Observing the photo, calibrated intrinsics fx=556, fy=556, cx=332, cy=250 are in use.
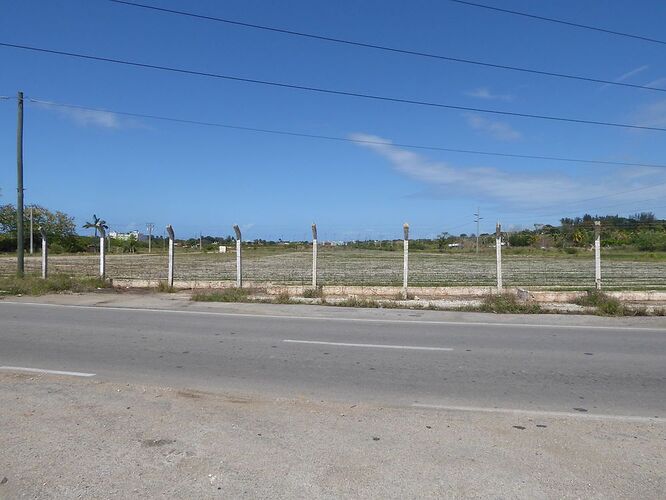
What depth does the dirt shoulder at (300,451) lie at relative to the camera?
3738 mm

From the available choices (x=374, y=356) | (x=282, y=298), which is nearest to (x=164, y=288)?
(x=282, y=298)

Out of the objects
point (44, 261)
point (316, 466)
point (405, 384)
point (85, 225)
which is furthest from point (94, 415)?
point (44, 261)

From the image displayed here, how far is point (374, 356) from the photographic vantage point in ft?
27.2

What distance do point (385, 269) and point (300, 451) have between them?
25522 millimetres

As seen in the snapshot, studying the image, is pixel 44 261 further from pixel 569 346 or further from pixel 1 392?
pixel 569 346

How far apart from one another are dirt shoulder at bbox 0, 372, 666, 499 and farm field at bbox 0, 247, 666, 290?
13.5 metres

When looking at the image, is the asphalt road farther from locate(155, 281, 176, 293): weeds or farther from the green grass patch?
locate(155, 281, 176, 293): weeds

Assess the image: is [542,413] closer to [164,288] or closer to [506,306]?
[506,306]

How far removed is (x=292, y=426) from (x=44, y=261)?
59.6 feet

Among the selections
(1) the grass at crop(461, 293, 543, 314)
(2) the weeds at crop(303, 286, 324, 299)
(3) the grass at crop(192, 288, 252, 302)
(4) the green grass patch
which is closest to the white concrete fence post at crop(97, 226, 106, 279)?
(3) the grass at crop(192, 288, 252, 302)

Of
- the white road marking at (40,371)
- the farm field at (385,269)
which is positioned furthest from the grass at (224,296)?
the white road marking at (40,371)

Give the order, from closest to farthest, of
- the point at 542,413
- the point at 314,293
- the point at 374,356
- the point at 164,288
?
1. the point at 542,413
2. the point at 374,356
3. the point at 314,293
4. the point at 164,288

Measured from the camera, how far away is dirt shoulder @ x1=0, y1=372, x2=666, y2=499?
374 cm

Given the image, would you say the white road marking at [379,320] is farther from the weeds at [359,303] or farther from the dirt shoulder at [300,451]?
the dirt shoulder at [300,451]
